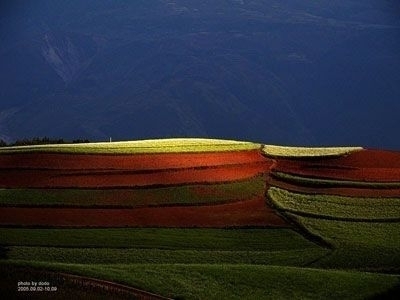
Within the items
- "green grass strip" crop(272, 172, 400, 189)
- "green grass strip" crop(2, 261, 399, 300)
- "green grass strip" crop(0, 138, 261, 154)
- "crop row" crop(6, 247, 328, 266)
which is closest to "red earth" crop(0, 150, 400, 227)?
"green grass strip" crop(272, 172, 400, 189)

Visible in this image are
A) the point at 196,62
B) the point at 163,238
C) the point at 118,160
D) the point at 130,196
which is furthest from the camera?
the point at 196,62

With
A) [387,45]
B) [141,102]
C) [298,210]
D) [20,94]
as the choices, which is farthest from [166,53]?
[298,210]

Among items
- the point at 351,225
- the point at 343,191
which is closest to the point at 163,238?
the point at 351,225

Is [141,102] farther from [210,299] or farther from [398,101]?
[210,299]

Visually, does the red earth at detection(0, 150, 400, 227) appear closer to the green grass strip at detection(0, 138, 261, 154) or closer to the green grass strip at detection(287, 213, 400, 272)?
the green grass strip at detection(0, 138, 261, 154)

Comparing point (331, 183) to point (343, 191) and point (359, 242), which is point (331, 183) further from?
point (359, 242)
